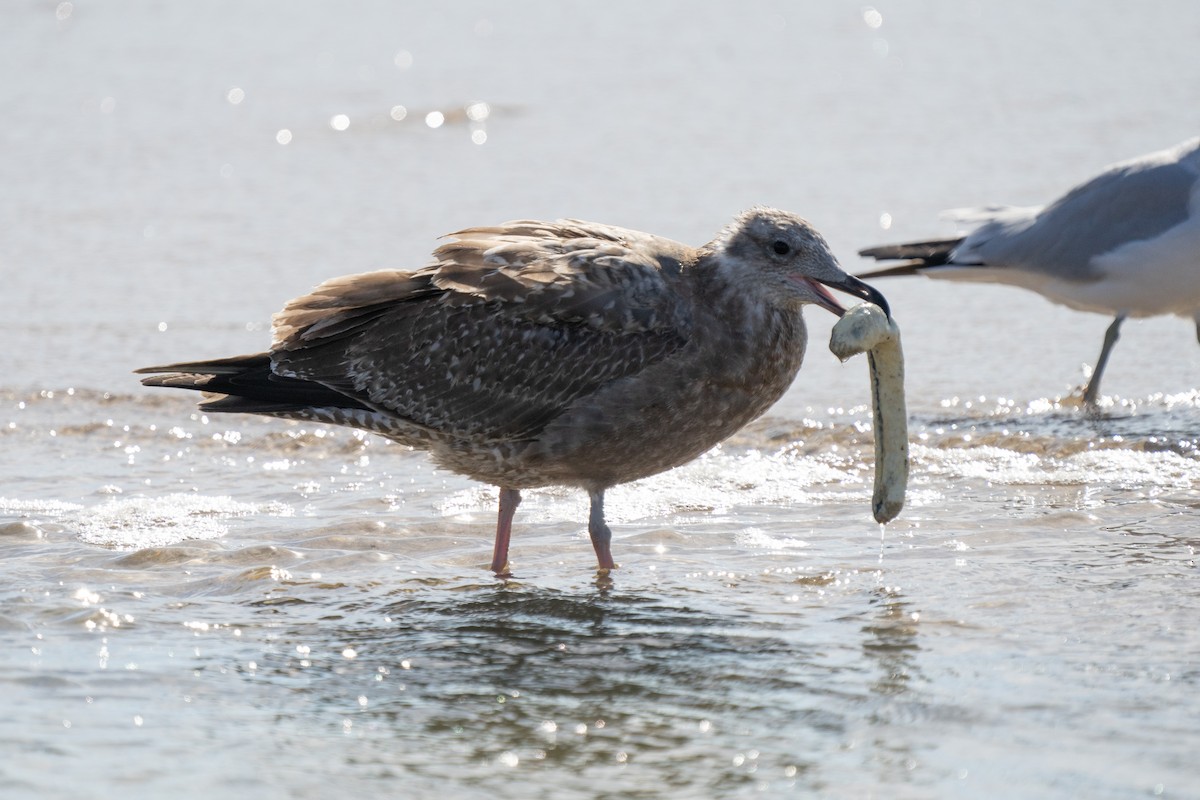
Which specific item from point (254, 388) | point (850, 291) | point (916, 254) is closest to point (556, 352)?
point (850, 291)

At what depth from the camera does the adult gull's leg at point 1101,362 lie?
8508 millimetres

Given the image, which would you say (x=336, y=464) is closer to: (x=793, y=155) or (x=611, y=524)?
(x=611, y=524)

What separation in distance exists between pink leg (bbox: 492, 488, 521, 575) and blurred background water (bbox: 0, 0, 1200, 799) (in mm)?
100

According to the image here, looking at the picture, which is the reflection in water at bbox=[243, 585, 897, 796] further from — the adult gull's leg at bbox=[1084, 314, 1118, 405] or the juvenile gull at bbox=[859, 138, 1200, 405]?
the juvenile gull at bbox=[859, 138, 1200, 405]

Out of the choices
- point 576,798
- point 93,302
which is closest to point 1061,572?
point 576,798

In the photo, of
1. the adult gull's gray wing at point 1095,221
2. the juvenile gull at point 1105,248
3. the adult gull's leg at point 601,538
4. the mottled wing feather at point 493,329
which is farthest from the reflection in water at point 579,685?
the adult gull's gray wing at point 1095,221

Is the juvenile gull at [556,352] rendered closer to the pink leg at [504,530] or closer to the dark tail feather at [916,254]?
the pink leg at [504,530]

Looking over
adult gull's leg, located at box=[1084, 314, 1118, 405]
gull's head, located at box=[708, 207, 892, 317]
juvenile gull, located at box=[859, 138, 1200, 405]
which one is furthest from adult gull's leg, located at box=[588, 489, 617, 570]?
juvenile gull, located at box=[859, 138, 1200, 405]

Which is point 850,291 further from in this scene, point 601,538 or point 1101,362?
point 1101,362

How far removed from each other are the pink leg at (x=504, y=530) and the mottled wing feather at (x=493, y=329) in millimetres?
283

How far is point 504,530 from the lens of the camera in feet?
20.2

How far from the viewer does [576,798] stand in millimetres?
3898

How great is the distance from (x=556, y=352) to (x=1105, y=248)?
4622 millimetres

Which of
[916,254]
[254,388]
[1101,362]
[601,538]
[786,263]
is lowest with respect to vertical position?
[601,538]
